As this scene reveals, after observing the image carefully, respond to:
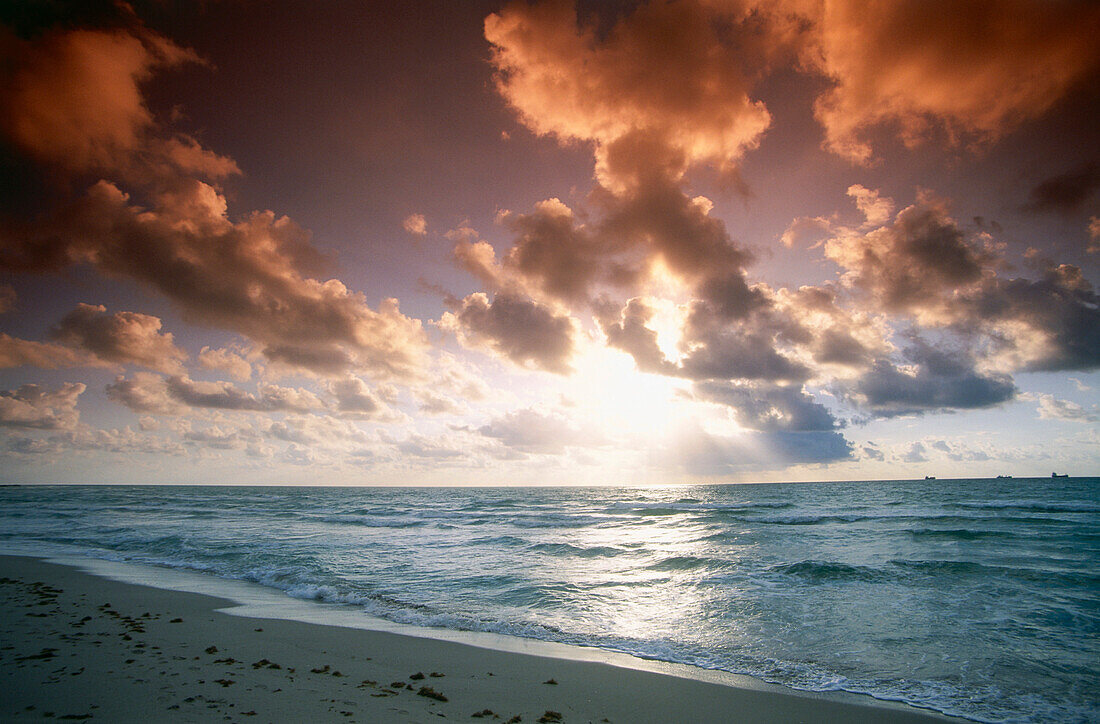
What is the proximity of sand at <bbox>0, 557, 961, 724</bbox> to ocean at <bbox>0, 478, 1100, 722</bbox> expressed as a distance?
1.28 m

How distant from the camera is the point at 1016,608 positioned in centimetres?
1066

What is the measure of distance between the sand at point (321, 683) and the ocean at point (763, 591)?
128 centimetres

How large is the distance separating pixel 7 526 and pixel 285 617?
33646mm

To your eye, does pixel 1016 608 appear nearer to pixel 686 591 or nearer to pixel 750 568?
pixel 750 568

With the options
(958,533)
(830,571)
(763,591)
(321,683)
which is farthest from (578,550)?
(958,533)

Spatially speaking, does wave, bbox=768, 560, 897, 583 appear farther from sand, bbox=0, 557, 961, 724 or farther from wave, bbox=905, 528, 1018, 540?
wave, bbox=905, 528, 1018, 540

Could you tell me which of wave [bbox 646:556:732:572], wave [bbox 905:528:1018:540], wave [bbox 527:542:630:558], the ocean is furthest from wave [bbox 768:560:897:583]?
wave [bbox 905:528:1018:540]

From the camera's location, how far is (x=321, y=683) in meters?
6.00

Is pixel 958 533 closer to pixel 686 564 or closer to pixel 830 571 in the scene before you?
pixel 830 571

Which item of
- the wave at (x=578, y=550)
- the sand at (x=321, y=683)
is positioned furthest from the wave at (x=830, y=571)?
the sand at (x=321, y=683)

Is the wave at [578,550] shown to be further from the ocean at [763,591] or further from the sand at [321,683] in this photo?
the sand at [321,683]

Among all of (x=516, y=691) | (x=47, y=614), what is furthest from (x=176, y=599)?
(x=516, y=691)

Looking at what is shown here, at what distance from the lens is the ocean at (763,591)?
729 centimetres

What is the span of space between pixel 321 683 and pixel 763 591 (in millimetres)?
11067
